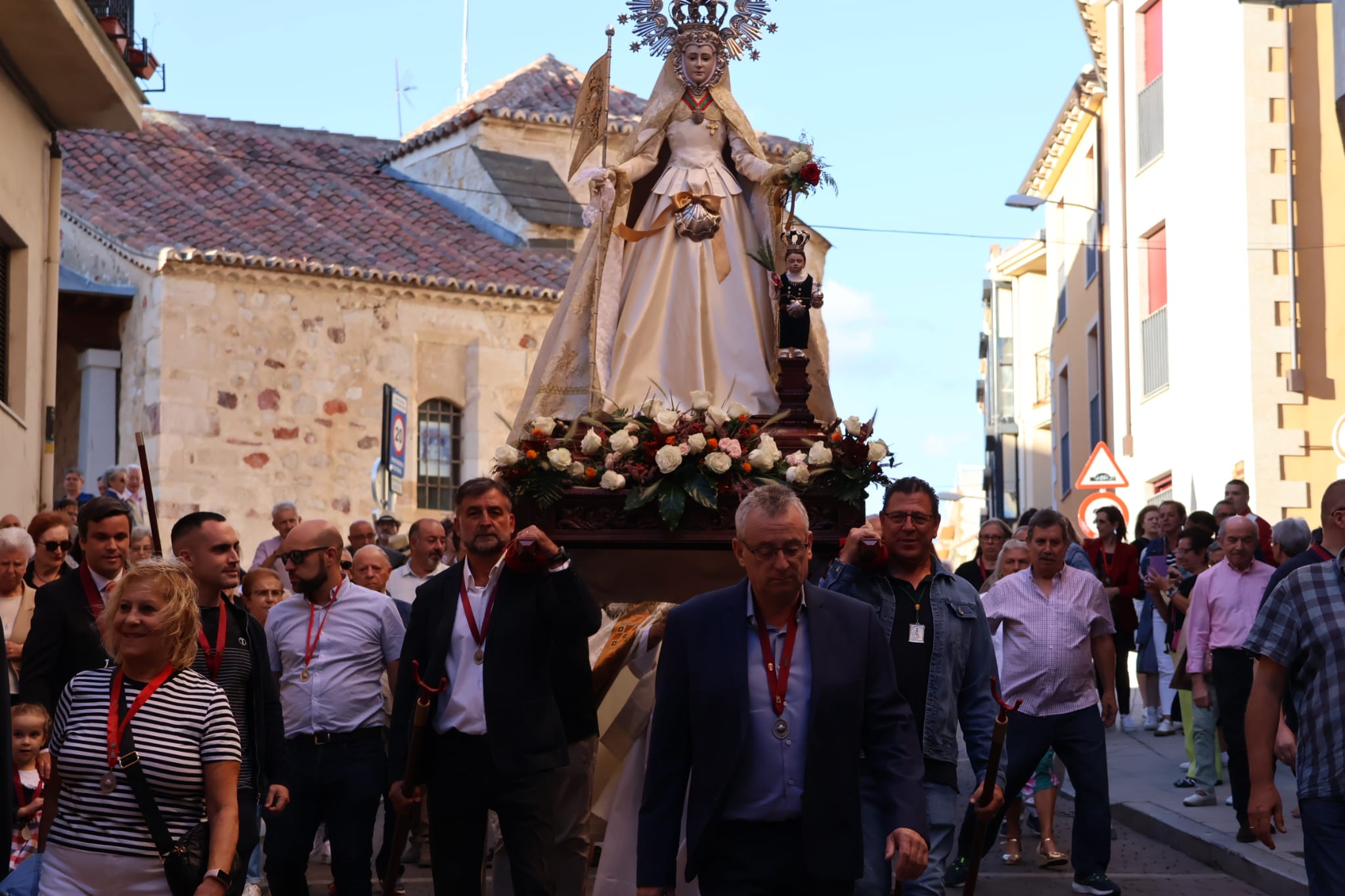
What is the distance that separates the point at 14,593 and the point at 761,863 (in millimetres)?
5072

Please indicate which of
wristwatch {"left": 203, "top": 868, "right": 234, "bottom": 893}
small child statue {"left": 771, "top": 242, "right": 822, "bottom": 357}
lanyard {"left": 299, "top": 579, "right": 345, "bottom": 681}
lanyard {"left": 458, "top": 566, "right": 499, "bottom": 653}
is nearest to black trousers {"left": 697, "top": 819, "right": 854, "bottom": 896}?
wristwatch {"left": 203, "top": 868, "right": 234, "bottom": 893}

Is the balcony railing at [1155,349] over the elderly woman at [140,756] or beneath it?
over

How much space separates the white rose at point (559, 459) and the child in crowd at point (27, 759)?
3088 mm

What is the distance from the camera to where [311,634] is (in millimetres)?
8703

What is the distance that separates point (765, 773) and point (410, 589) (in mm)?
7179

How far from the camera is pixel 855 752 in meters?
5.65

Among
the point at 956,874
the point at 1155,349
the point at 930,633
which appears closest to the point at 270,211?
the point at 1155,349

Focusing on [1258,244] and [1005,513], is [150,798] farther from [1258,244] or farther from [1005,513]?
[1005,513]

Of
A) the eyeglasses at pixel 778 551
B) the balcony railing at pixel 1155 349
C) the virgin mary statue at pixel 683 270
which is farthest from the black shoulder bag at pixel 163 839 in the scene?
the balcony railing at pixel 1155 349

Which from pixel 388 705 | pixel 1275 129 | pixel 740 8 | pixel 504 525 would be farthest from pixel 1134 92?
pixel 504 525

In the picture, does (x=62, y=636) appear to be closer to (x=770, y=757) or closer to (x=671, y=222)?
(x=770, y=757)

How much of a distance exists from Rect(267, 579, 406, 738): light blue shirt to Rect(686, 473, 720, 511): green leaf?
185 centimetres

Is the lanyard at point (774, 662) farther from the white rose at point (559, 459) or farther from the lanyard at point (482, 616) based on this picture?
the white rose at point (559, 459)

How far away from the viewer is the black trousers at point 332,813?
8188 millimetres
